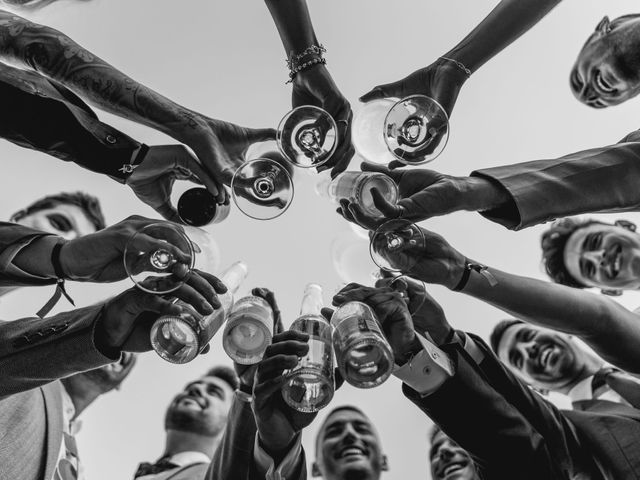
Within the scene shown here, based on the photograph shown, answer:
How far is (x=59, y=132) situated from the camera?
2195 mm

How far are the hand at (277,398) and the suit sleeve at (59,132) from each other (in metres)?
0.98

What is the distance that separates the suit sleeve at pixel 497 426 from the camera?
2088 mm

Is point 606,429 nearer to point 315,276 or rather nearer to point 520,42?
point 315,276

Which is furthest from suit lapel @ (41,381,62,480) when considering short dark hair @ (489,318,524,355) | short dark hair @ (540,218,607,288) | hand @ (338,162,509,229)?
short dark hair @ (540,218,607,288)

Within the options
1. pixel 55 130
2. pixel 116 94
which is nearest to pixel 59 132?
pixel 55 130

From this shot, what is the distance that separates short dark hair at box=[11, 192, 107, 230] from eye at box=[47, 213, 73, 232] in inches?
5.4

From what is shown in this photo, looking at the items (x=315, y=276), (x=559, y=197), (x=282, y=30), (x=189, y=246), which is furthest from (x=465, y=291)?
(x=315, y=276)

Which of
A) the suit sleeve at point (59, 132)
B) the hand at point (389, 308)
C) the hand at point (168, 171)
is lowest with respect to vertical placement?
the hand at point (389, 308)

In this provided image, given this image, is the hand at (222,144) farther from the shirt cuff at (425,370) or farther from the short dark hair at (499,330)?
the short dark hair at (499,330)

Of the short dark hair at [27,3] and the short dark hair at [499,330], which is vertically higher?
the short dark hair at [27,3]

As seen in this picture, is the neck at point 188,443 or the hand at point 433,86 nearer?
the hand at point 433,86

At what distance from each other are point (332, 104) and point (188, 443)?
284 centimetres

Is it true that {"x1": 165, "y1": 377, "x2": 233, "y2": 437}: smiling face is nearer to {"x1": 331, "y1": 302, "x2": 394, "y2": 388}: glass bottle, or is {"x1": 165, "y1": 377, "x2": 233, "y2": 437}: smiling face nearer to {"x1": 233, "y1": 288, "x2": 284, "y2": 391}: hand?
{"x1": 233, "y1": 288, "x2": 284, "y2": 391}: hand

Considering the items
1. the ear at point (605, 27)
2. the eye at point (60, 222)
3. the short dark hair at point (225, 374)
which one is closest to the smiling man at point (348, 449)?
the short dark hair at point (225, 374)
